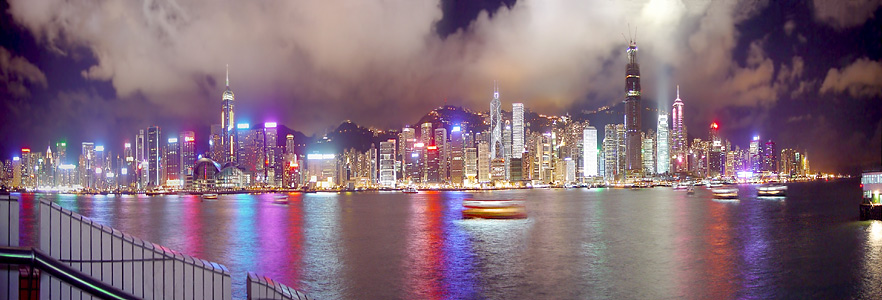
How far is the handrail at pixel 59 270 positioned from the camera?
13.9 ft

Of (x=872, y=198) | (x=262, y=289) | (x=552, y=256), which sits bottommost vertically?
(x=552, y=256)

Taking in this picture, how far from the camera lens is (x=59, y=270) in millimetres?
4430

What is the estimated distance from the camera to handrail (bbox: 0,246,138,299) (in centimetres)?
424

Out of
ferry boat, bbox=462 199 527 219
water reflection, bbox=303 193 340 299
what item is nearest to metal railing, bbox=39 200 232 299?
water reflection, bbox=303 193 340 299

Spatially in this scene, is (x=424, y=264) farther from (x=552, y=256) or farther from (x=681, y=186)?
(x=681, y=186)

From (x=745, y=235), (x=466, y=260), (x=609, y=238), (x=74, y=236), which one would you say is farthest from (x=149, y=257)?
(x=745, y=235)

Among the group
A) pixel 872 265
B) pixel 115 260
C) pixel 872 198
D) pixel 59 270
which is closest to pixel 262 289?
pixel 115 260

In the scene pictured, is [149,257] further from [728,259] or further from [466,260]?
[728,259]

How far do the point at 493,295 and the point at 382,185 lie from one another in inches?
6724

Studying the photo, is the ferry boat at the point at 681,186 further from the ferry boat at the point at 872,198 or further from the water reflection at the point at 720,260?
the water reflection at the point at 720,260

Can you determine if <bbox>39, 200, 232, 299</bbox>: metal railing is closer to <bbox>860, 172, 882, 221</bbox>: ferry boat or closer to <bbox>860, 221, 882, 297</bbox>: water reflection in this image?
<bbox>860, 221, 882, 297</bbox>: water reflection

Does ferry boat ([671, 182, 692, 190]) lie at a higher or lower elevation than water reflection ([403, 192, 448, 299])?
lower

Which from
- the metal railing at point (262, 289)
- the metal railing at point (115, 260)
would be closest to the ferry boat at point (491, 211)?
the metal railing at point (262, 289)

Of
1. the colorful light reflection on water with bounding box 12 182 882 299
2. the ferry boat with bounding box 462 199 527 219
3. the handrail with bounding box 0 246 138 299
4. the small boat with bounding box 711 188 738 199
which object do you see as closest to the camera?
the handrail with bounding box 0 246 138 299
